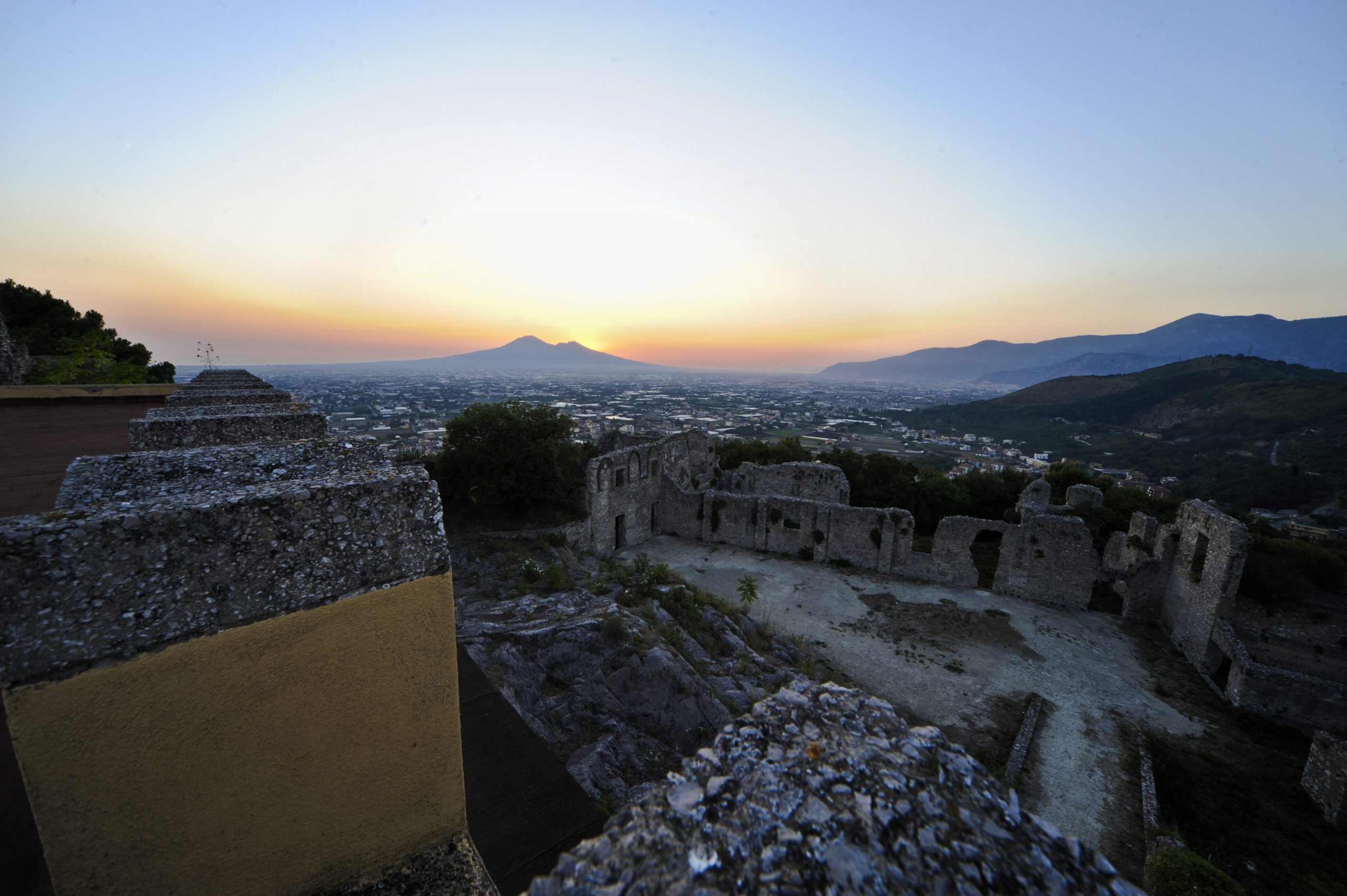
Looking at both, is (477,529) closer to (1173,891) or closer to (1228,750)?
(1173,891)

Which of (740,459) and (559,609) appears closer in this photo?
(559,609)

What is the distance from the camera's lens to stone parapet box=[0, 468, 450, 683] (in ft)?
5.88

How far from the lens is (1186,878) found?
7.18m

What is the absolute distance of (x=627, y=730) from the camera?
28.5 feet

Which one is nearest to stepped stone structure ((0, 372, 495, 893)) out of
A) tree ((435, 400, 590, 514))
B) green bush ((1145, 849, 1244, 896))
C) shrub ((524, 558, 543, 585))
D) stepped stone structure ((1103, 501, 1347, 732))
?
green bush ((1145, 849, 1244, 896))

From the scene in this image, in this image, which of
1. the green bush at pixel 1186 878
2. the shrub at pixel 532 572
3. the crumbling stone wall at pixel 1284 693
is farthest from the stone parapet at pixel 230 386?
the crumbling stone wall at pixel 1284 693

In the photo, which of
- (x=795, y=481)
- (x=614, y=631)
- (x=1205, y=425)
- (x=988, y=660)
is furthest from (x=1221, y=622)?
(x=1205, y=425)

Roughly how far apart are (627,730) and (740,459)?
26768mm

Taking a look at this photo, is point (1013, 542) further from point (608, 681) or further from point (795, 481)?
point (608, 681)

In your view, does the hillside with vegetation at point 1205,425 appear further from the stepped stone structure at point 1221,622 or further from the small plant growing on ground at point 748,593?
the small plant growing on ground at point 748,593

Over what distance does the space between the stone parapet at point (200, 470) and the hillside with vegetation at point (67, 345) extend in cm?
2267

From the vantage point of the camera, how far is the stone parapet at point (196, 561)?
1793 mm

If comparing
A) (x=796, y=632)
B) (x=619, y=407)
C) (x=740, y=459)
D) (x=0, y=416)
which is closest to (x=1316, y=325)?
(x=619, y=407)

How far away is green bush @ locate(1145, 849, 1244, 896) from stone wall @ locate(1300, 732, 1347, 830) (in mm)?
5910
